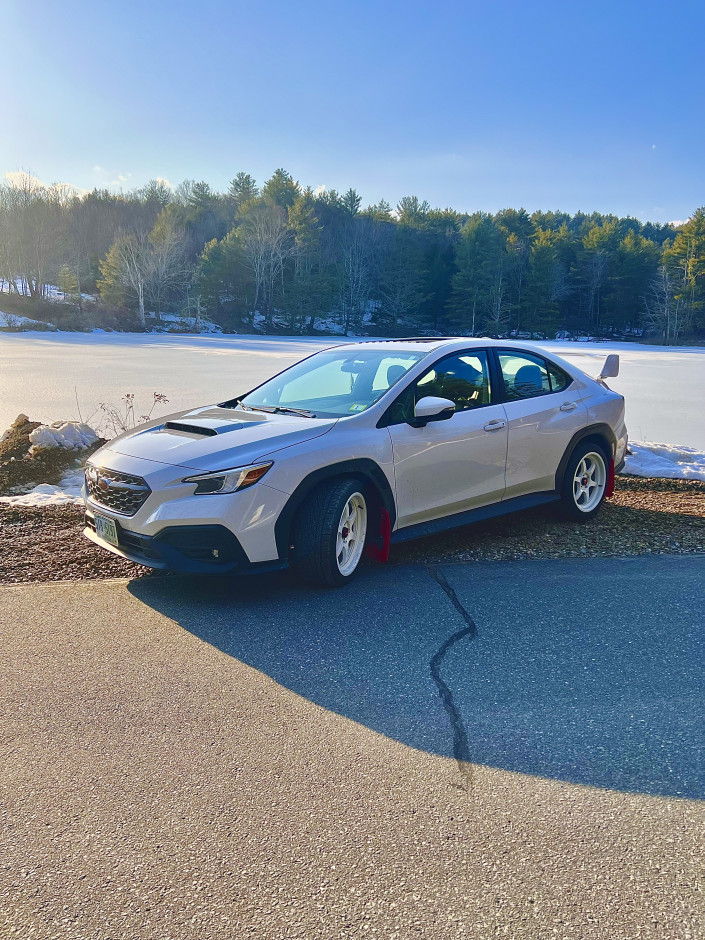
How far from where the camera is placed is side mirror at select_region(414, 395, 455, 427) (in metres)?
4.68

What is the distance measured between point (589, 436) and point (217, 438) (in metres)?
3.29

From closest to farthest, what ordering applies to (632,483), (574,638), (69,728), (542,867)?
(542,867), (69,728), (574,638), (632,483)

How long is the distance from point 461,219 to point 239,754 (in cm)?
10461

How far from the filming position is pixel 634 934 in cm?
191

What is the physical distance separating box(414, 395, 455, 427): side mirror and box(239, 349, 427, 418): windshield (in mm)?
309

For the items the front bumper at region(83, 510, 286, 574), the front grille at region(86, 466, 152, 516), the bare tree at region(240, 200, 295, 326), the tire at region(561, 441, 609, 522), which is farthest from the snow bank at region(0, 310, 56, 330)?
the front bumper at region(83, 510, 286, 574)

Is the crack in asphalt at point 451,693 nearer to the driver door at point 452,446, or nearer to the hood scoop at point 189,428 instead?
the driver door at point 452,446

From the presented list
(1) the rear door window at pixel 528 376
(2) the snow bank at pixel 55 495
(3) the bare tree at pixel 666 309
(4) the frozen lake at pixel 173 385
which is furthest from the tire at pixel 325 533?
(3) the bare tree at pixel 666 309

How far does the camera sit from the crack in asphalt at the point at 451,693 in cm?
269

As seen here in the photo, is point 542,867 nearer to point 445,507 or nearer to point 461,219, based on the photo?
point 445,507

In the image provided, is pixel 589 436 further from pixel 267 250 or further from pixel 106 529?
pixel 267 250

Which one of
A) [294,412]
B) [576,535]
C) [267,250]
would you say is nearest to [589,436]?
[576,535]

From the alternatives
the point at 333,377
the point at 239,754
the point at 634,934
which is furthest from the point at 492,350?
the point at 634,934

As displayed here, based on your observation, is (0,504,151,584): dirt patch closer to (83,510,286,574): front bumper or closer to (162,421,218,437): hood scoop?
(83,510,286,574): front bumper
